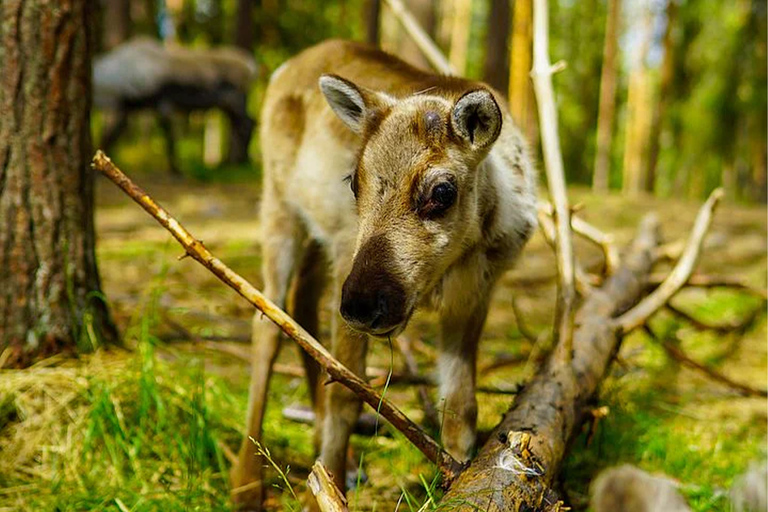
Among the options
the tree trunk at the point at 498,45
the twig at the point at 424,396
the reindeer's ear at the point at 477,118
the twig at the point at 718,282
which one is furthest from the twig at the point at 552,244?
the tree trunk at the point at 498,45

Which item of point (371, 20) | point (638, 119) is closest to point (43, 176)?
point (371, 20)

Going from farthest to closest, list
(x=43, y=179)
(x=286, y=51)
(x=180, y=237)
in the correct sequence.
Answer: (x=286, y=51) → (x=43, y=179) → (x=180, y=237)

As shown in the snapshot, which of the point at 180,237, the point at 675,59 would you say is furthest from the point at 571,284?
the point at 675,59

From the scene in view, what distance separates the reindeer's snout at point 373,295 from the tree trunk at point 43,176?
1.78 meters

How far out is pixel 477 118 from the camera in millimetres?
2834

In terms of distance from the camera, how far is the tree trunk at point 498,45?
1161 cm

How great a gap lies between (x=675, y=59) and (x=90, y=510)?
2324 centimetres

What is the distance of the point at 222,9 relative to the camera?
23484 mm

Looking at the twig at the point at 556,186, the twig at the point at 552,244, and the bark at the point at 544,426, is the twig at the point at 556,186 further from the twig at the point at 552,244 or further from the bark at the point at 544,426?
the twig at the point at 552,244

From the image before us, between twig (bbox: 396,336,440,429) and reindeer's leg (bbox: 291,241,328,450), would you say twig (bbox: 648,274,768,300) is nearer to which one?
twig (bbox: 396,336,440,429)

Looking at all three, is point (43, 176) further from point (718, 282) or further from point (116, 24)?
point (116, 24)

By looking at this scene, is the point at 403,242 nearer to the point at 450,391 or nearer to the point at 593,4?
the point at 450,391

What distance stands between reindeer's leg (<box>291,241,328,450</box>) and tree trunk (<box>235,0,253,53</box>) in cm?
1264

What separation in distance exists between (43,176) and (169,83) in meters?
10.4
